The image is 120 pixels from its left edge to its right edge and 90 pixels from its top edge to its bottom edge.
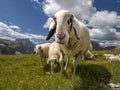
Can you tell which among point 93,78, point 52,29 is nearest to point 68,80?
point 93,78

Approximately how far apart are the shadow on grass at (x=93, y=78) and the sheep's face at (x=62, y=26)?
2.75 m

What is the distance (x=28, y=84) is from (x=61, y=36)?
8.69ft

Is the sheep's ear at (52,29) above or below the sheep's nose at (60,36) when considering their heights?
above

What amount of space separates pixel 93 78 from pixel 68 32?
413 centimetres

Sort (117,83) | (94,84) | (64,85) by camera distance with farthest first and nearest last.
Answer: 1. (117,83)
2. (94,84)
3. (64,85)

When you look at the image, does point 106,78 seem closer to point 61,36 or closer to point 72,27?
point 72,27

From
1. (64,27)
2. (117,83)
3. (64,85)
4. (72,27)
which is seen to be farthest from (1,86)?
(117,83)

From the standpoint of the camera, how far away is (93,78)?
47.2ft

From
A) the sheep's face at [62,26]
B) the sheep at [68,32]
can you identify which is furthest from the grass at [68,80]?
the sheep's face at [62,26]

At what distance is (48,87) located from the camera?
1074 cm

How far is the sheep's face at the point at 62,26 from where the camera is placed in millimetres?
9875

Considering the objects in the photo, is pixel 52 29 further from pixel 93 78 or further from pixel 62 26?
pixel 93 78

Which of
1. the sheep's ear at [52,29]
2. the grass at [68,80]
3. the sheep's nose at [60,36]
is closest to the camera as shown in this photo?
the sheep's nose at [60,36]

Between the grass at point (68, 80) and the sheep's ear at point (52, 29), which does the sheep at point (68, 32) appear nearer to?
the sheep's ear at point (52, 29)
